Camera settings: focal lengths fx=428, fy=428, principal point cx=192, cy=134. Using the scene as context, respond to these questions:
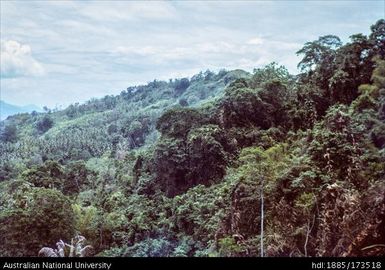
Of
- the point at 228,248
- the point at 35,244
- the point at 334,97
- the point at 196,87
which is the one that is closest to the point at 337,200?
the point at 228,248

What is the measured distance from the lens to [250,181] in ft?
27.3

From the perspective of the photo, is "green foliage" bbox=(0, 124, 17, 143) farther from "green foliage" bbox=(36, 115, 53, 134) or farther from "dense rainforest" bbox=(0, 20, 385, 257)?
"dense rainforest" bbox=(0, 20, 385, 257)

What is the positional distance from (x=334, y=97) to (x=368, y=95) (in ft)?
9.33

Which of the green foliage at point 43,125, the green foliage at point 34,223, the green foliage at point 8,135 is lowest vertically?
the green foliage at point 34,223

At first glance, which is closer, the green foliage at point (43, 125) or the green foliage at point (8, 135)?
the green foliage at point (8, 135)

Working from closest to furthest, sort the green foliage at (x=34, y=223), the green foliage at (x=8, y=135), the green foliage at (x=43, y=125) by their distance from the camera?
1. the green foliage at (x=34, y=223)
2. the green foliage at (x=8, y=135)
3. the green foliage at (x=43, y=125)

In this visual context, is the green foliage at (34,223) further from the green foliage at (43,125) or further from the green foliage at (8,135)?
the green foliage at (43,125)

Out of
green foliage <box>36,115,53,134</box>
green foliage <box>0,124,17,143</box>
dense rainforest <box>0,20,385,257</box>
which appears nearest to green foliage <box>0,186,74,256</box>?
dense rainforest <box>0,20,385,257</box>

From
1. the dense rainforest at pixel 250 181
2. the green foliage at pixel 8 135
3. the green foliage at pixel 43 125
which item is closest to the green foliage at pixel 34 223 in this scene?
the dense rainforest at pixel 250 181

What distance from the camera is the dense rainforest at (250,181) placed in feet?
23.8

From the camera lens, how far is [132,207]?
41.6 feet

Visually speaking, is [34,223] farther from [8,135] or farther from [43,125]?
[43,125]

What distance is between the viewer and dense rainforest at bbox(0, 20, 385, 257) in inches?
286

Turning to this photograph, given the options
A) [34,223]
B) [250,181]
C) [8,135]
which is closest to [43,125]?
[8,135]
